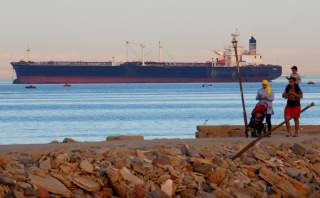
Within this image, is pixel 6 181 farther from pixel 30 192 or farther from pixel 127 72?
pixel 127 72

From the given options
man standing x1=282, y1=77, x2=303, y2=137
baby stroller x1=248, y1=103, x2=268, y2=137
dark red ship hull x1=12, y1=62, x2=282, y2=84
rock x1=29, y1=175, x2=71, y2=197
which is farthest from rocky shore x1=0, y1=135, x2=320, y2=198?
dark red ship hull x1=12, y1=62, x2=282, y2=84

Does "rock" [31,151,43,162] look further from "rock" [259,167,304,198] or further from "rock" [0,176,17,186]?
"rock" [259,167,304,198]

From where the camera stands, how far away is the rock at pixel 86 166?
41.5 ft

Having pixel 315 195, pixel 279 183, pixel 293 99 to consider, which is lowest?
pixel 315 195

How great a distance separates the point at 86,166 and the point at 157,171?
0.95 metres

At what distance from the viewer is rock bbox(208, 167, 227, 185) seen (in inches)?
518

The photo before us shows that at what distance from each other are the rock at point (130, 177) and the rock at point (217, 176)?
3.26 ft

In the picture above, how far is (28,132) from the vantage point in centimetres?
3819

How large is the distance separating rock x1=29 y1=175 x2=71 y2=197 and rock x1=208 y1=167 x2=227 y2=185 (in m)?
2.04

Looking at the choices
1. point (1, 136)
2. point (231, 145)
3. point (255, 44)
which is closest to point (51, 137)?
point (1, 136)

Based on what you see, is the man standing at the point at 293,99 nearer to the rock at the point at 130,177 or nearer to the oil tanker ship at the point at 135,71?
the rock at the point at 130,177

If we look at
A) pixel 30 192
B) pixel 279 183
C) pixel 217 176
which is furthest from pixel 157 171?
pixel 30 192

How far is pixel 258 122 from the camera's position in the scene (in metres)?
17.3

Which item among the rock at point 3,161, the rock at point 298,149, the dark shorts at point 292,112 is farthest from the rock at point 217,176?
the dark shorts at point 292,112
